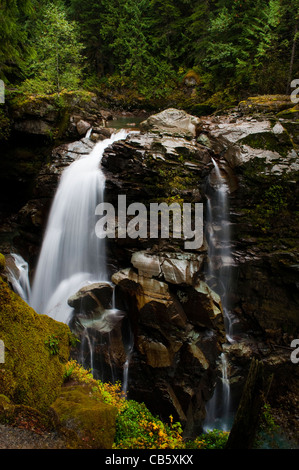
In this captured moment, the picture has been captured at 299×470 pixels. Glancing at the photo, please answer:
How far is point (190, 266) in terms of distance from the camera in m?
7.52

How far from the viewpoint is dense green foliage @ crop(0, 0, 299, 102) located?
13.4 m

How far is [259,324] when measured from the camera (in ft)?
28.8

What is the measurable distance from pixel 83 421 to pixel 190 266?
4960 millimetres

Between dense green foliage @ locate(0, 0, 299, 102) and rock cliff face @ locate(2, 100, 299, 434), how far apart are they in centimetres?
479

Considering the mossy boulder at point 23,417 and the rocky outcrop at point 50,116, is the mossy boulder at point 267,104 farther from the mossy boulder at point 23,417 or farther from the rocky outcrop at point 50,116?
the mossy boulder at point 23,417

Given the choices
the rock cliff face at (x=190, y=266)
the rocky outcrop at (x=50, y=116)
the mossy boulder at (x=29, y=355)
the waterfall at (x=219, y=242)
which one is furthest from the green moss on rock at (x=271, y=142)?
the mossy boulder at (x=29, y=355)

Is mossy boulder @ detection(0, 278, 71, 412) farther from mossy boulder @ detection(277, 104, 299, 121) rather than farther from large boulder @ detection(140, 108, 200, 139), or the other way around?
mossy boulder @ detection(277, 104, 299, 121)

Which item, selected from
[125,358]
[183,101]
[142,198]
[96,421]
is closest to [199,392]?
[125,358]

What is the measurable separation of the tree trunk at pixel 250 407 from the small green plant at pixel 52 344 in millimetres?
3448

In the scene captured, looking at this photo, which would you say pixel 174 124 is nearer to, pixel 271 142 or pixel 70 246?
pixel 271 142

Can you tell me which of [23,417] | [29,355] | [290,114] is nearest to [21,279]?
[29,355]

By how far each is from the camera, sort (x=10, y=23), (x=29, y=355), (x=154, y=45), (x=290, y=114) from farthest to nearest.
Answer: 1. (x=154, y=45)
2. (x=290, y=114)
3. (x=10, y=23)
4. (x=29, y=355)

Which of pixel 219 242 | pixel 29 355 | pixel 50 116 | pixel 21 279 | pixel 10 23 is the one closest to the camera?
pixel 29 355

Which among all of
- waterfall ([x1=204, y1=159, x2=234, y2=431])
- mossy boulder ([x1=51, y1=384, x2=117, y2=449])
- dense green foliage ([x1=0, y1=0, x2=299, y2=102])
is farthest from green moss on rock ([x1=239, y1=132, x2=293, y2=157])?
mossy boulder ([x1=51, y1=384, x2=117, y2=449])
